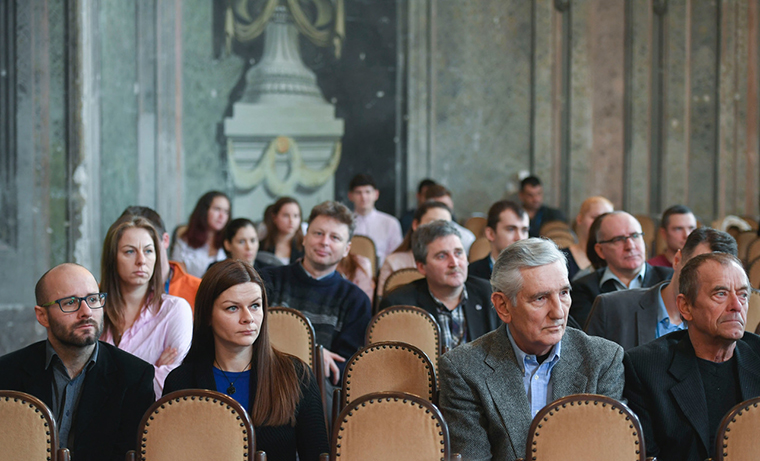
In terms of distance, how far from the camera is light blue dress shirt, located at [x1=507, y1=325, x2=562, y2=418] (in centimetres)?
A: 247

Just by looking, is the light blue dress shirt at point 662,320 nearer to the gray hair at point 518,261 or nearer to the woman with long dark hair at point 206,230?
the gray hair at point 518,261

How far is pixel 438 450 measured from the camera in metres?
2.33

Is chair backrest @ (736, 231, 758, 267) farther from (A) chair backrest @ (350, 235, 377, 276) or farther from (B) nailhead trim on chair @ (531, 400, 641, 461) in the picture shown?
(B) nailhead trim on chair @ (531, 400, 641, 461)

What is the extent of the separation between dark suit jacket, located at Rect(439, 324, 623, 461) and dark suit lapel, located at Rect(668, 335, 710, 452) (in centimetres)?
17

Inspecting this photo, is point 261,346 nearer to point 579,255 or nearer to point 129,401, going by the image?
point 129,401

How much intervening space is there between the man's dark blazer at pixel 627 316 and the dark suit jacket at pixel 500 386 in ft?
2.44

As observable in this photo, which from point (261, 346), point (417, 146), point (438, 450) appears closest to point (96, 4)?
point (417, 146)

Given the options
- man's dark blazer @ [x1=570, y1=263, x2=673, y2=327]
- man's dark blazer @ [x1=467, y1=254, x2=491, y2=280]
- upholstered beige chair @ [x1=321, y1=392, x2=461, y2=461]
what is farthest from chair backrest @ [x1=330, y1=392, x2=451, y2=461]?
man's dark blazer @ [x1=467, y1=254, x2=491, y2=280]

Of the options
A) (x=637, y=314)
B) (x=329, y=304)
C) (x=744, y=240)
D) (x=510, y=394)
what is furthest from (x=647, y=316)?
(x=744, y=240)

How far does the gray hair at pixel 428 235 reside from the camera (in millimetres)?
3832

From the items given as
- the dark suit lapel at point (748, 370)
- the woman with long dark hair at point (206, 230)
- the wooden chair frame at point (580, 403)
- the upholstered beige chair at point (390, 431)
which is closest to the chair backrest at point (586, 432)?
the wooden chair frame at point (580, 403)

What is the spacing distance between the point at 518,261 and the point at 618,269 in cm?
167

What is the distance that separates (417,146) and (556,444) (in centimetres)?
717

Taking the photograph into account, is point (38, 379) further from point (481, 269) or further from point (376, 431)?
point (481, 269)
